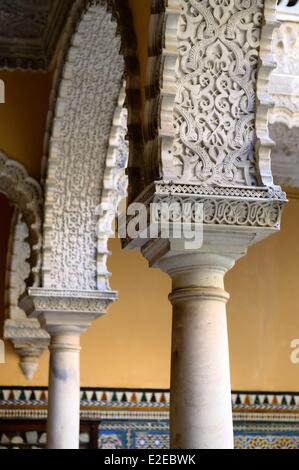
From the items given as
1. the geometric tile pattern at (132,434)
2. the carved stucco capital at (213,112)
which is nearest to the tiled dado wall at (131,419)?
the geometric tile pattern at (132,434)

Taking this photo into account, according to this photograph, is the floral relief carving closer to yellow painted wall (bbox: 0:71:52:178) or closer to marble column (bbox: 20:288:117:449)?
marble column (bbox: 20:288:117:449)

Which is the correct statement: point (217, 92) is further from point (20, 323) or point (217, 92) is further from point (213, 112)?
point (20, 323)

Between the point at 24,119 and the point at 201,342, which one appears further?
the point at 24,119

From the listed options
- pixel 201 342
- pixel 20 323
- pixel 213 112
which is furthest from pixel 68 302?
pixel 213 112

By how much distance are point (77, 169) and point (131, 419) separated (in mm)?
3307

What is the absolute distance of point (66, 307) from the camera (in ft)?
23.0

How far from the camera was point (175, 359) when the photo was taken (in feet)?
12.6

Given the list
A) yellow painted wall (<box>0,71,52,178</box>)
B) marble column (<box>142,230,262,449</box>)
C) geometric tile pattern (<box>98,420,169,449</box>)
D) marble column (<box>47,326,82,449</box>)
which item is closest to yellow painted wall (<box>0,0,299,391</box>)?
geometric tile pattern (<box>98,420,169,449</box>)

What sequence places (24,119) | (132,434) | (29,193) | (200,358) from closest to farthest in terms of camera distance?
1. (200,358)
2. (29,193)
3. (24,119)
4. (132,434)

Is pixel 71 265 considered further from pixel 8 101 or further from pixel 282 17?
pixel 282 17

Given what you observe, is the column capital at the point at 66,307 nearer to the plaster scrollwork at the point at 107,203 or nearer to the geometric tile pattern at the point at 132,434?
the plaster scrollwork at the point at 107,203

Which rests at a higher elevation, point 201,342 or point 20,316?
point 20,316

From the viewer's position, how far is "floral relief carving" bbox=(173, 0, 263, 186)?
376 cm
